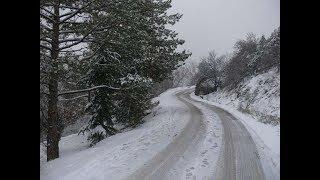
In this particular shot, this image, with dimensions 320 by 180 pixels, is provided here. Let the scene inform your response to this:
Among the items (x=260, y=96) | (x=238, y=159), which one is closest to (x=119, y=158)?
(x=238, y=159)

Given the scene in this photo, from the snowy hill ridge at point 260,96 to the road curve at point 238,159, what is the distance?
3.94ft

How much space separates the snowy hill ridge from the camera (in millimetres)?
11173

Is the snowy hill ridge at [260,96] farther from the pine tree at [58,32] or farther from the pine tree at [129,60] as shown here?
the pine tree at [58,32]

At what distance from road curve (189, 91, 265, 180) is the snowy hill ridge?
1199 mm

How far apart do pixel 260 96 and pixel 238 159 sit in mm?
8660

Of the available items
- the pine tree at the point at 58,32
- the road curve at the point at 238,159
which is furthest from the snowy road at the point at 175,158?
the pine tree at the point at 58,32

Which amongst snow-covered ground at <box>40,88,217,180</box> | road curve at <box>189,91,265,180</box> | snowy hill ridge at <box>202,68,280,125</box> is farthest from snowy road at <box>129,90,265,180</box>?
snowy hill ridge at <box>202,68,280,125</box>

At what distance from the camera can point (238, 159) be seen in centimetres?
677

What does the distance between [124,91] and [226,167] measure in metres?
5.53

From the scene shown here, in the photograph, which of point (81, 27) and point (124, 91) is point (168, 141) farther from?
point (81, 27)

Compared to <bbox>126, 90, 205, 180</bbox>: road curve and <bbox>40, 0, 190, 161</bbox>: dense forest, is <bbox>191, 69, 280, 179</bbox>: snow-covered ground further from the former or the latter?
<bbox>40, 0, 190, 161</bbox>: dense forest

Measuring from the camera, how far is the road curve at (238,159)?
5.71 m

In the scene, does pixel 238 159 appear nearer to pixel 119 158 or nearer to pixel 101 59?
pixel 119 158

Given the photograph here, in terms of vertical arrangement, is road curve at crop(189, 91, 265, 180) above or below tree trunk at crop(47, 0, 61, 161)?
below
